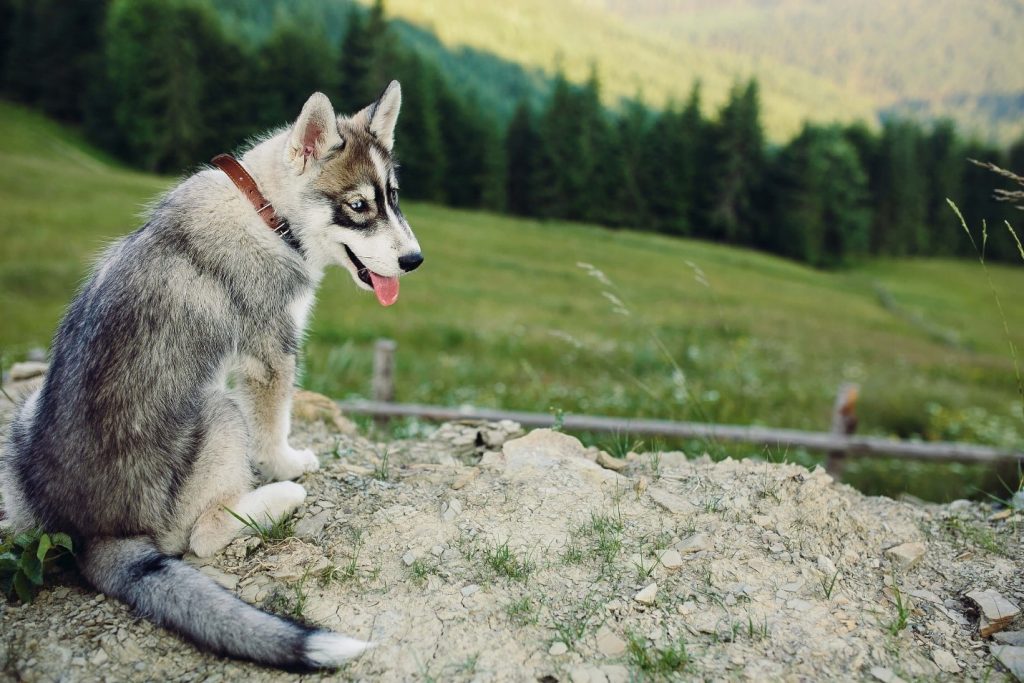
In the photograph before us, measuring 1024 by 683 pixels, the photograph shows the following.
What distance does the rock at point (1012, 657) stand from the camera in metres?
3.07

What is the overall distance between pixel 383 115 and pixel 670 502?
307 cm

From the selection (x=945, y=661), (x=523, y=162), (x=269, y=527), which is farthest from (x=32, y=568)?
(x=523, y=162)

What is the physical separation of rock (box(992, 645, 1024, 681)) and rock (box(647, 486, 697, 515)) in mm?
1561

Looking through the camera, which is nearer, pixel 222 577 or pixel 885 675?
pixel 885 675

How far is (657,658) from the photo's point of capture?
3.08 m

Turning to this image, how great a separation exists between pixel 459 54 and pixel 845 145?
67000 mm

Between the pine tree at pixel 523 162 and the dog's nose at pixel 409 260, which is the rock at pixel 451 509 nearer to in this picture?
the dog's nose at pixel 409 260

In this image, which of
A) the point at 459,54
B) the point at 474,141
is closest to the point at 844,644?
the point at 474,141

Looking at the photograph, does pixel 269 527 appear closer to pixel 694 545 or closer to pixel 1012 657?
pixel 694 545

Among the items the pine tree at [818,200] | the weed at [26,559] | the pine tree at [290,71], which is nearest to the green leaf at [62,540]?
the weed at [26,559]

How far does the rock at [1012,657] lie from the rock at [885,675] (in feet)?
1.85

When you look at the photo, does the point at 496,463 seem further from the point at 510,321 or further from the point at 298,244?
the point at 510,321

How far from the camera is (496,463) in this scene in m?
4.70

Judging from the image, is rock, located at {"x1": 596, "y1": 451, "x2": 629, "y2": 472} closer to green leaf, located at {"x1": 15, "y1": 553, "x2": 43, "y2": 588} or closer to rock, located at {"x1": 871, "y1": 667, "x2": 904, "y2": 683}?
rock, located at {"x1": 871, "y1": 667, "x2": 904, "y2": 683}
